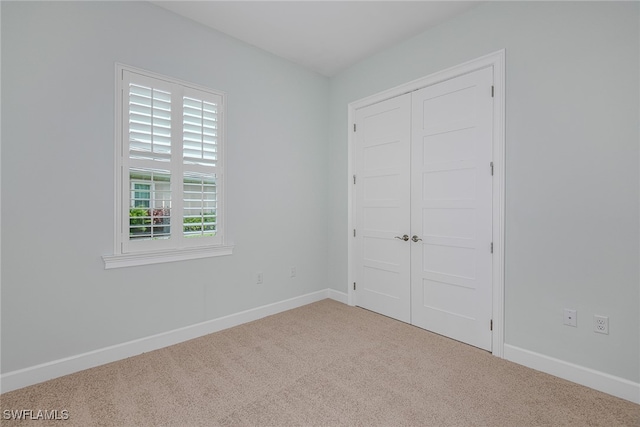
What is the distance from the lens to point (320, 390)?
6.53ft

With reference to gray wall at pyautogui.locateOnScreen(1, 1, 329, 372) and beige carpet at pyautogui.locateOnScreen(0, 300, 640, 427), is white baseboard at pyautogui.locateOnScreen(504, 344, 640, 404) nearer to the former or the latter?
beige carpet at pyautogui.locateOnScreen(0, 300, 640, 427)

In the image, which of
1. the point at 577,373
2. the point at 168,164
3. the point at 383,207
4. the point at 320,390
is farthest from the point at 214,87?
the point at 577,373

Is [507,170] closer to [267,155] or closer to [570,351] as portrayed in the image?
[570,351]

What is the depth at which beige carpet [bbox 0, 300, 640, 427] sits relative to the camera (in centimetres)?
172

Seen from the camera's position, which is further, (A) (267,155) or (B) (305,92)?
(B) (305,92)

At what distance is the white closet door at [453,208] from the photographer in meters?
2.54

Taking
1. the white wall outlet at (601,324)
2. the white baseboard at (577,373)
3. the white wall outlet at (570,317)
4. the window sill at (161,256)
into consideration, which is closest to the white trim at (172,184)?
the window sill at (161,256)

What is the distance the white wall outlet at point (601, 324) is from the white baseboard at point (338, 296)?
235 cm

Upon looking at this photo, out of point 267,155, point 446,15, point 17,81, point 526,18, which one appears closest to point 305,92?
point 267,155

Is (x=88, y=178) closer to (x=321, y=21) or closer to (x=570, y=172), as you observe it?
(x=321, y=21)

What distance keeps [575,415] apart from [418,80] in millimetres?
2867

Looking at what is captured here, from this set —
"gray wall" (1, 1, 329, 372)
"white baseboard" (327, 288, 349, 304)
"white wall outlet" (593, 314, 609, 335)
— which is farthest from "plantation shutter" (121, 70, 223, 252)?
"white wall outlet" (593, 314, 609, 335)

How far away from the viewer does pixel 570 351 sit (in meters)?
2.10

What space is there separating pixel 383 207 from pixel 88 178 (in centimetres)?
273
